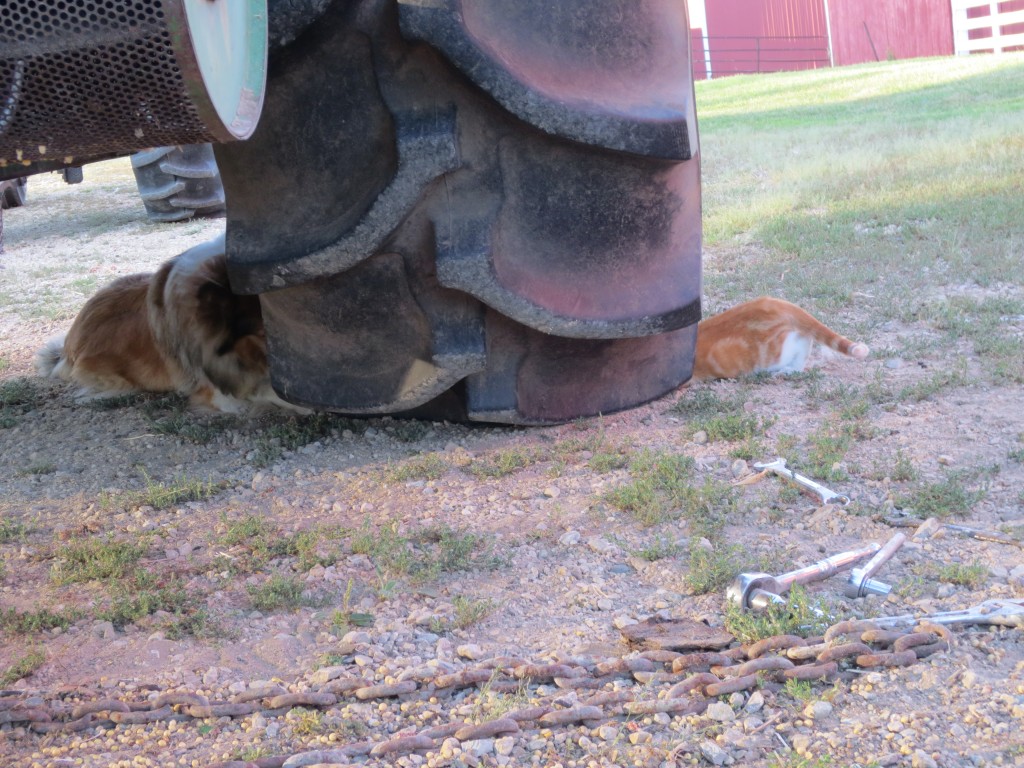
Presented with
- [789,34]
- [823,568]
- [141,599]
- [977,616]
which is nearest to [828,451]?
[823,568]

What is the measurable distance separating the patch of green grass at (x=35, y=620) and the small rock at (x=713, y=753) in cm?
141

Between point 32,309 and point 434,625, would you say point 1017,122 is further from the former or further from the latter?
point 434,625

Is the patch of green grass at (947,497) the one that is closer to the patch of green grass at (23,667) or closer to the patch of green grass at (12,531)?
the patch of green grass at (23,667)

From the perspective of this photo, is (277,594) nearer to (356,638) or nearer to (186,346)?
(356,638)

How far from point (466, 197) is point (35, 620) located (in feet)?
4.72

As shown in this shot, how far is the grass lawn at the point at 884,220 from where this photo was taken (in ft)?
14.4

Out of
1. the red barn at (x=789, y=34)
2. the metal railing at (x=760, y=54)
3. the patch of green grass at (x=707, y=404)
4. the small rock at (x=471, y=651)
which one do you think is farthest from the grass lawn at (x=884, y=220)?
the red barn at (x=789, y=34)

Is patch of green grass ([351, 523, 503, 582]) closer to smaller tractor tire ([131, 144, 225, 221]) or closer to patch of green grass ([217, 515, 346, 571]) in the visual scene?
patch of green grass ([217, 515, 346, 571])

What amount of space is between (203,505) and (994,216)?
14.6 feet

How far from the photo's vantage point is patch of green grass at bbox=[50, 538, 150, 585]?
2.60 m

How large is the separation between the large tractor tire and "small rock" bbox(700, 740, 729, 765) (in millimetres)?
1368

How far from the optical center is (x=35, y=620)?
236 centimetres

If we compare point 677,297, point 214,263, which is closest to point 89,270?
point 214,263

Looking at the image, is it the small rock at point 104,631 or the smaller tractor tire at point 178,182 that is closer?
the small rock at point 104,631
